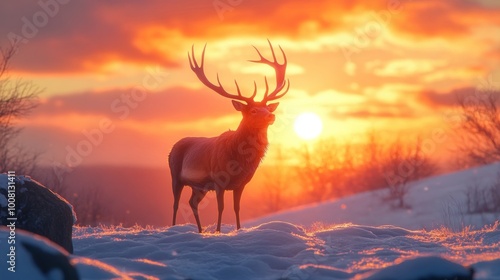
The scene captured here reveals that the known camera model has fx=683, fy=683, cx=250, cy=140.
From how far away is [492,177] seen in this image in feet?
148

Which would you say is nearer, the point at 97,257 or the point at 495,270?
the point at 495,270

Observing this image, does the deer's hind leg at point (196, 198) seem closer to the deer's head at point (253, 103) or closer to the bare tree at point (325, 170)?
the deer's head at point (253, 103)

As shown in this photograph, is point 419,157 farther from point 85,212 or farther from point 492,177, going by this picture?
point 85,212

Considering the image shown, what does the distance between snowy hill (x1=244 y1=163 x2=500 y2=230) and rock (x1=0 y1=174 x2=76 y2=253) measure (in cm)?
3333

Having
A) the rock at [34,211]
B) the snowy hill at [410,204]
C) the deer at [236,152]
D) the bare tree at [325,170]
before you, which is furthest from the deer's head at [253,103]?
the bare tree at [325,170]

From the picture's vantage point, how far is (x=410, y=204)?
4719 centimetres

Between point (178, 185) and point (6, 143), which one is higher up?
point (6, 143)

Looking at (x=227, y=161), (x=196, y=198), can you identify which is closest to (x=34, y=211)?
(x=227, y=161)

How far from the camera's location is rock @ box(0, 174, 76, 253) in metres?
9.06

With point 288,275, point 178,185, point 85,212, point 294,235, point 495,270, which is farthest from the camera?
point 85,212

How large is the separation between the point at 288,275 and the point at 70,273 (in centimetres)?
257

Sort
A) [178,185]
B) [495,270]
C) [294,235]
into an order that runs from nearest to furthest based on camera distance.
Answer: [495,270] → [294,235] → [178,185]

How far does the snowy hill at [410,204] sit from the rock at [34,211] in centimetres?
3333

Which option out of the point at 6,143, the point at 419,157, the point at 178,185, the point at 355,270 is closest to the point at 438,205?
the point at 419,157
